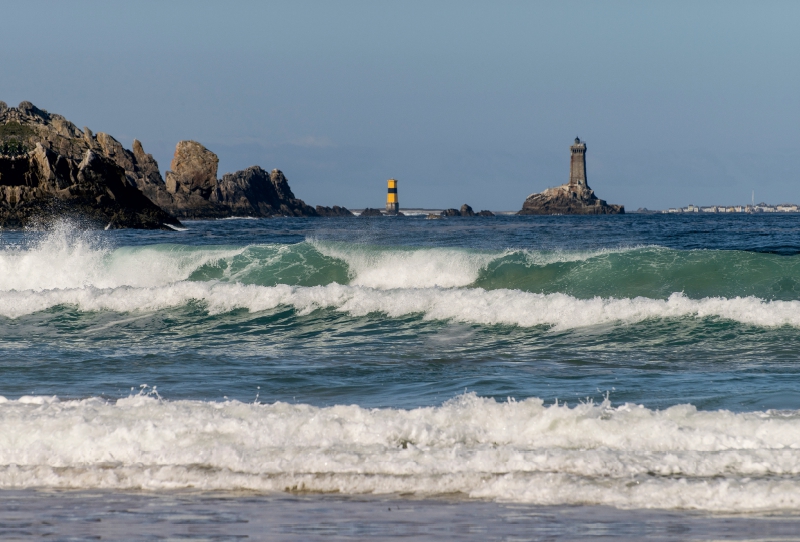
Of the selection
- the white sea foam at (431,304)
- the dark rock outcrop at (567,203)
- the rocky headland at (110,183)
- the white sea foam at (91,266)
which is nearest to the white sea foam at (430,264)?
the white sea foam at (431,304)

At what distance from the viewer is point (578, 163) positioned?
6447 inches

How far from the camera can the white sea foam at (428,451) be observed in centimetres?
477

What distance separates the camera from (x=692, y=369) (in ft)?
27.7

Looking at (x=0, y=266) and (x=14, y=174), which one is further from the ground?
(x=14, y=174)

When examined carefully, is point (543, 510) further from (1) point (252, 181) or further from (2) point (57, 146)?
(1) point (252, 181)

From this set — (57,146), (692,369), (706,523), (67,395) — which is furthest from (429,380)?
(57,146)

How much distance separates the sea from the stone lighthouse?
149895 mm

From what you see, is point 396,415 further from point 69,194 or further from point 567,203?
point 567,203

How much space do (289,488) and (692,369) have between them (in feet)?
16.2

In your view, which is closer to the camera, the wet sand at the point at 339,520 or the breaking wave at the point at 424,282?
the wet sand at the point at 339,520

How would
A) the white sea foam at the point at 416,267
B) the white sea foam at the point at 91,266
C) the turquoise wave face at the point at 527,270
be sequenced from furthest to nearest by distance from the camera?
the white sea foam at the point at 91,266 → the white sea foam at the point at 416,267 → the turquoise wave face at the point at 527,270

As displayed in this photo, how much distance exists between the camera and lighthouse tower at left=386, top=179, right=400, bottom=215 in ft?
543

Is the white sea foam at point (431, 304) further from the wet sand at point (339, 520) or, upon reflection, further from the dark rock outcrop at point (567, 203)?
the dark rock outcrop at point (567, 203)

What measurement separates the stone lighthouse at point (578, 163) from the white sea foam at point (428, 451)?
158 m
